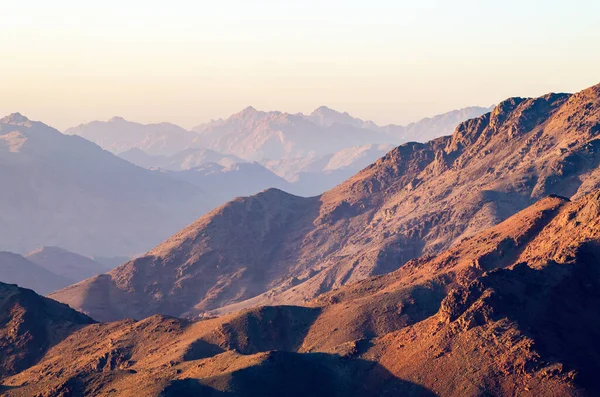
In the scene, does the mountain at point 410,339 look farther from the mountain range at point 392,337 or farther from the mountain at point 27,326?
the mountain at point 27,326

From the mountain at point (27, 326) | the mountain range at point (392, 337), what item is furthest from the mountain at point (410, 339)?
the mountain at point (27, 326)

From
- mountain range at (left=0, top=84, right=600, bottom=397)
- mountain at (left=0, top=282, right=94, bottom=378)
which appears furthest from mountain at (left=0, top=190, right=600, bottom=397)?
mountain at (left=0, top=282, right=94, bottom=378)

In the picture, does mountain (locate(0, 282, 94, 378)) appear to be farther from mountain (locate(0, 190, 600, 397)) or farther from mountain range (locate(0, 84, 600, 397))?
mountain (locate(0, 190, 600, 397))

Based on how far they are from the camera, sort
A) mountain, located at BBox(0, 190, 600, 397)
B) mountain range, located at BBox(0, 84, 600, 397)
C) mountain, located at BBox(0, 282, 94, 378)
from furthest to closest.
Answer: mountain, located at BBox(0, 282, 94, 378), mountain range, located at BBox(0, 84, 600, 397), mountain, located at BBox(0, 190, 600, 397)

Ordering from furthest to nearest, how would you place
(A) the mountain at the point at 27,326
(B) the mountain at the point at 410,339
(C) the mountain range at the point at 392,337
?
(A) the mountain at the point at 27,326
(C) the mountain range at the point at 392,337
(B) the mountain at the point at 410,339

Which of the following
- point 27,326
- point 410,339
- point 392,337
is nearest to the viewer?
point 410,339

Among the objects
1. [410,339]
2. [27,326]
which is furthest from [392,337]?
[27,326]

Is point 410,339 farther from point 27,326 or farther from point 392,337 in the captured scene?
point 27,326

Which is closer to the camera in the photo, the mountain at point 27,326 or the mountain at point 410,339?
the mountain at point 410,339
